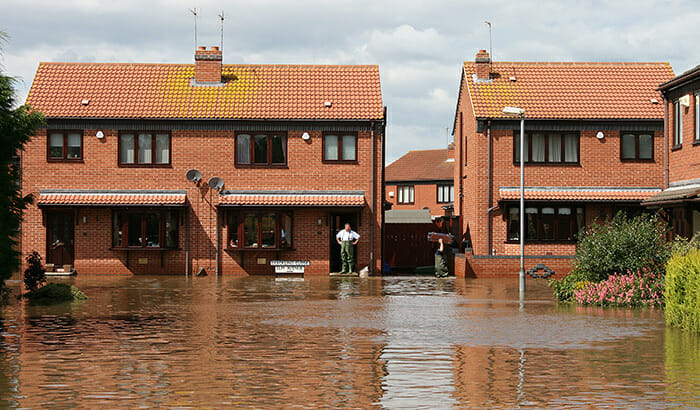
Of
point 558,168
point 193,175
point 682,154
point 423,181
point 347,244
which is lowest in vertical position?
point 347,244

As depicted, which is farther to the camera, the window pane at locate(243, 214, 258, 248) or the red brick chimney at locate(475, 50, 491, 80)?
the red brick chimney at locate(475, 50, 491, 80)

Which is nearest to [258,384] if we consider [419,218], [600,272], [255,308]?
[255,308]

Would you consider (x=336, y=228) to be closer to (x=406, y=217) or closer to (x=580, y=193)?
(x=580, y=193)

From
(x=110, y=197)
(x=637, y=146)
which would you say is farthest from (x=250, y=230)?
(x=637, y=146)

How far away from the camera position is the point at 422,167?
75312 millimetres

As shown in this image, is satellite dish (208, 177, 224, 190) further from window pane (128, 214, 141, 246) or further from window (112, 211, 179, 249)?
window pane (128, 214, 141, 246)

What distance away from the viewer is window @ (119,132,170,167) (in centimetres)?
3456

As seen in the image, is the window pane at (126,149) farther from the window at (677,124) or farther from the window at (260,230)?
the window at (677,124)

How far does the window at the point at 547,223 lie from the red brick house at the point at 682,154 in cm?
728

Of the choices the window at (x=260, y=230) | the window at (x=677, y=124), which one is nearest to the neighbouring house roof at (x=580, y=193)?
the window at (x=677, y=124)

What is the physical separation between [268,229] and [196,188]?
10.6 ft

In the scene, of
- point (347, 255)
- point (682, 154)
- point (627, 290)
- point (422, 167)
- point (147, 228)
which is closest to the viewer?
point (627, 290)

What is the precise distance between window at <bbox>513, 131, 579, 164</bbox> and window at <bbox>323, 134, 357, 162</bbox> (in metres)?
6.35

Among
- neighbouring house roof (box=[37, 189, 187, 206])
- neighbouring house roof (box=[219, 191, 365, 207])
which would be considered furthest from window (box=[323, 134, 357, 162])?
neighbouring house roof (box=[37, 189, 187, 206])
